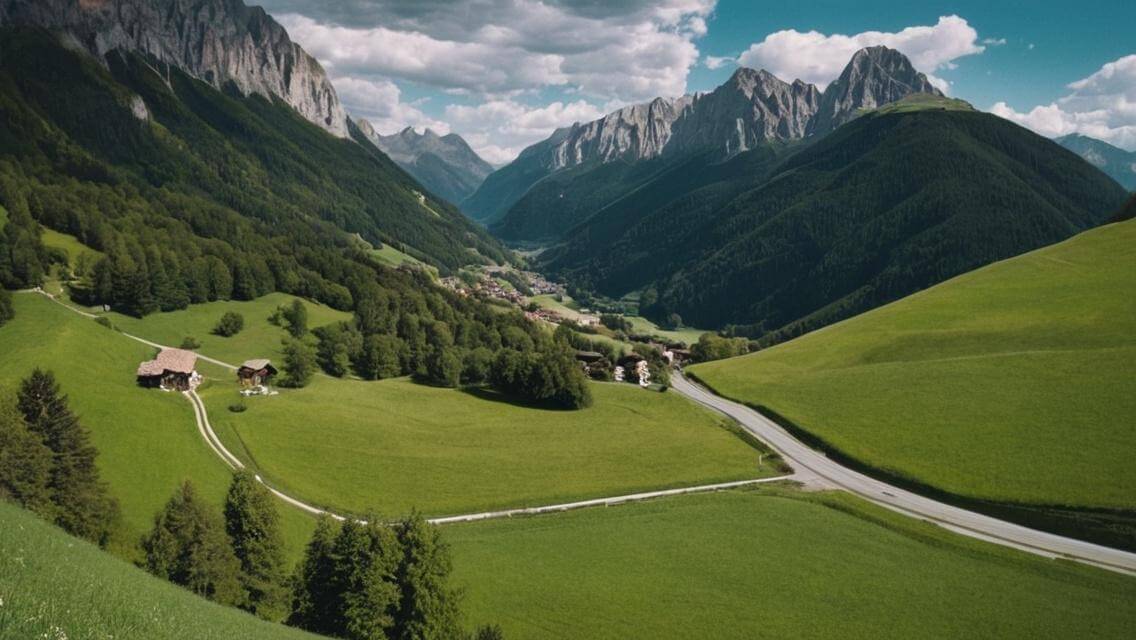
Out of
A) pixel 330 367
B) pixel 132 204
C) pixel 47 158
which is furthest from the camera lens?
pixel 47 158

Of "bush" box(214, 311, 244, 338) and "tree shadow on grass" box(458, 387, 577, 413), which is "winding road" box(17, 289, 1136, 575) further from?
"bush" box(214, 311, 244, 338)

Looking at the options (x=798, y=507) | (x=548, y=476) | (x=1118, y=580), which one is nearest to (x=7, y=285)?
(x=548, y=476)

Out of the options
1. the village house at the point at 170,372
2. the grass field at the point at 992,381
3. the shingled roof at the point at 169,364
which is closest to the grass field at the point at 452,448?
the village house at the point at 170,372

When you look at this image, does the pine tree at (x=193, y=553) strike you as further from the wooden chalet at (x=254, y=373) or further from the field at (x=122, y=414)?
the wooden chalet at (x=254, y=373)

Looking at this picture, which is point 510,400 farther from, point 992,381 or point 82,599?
point 82,599

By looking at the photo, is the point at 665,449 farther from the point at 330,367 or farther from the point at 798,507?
the point at 330,367

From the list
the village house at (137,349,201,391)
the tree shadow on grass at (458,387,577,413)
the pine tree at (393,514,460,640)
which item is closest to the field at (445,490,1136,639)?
the pine tree at (393,514,460,640)

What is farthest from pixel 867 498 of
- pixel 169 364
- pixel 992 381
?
pixel 169 364
